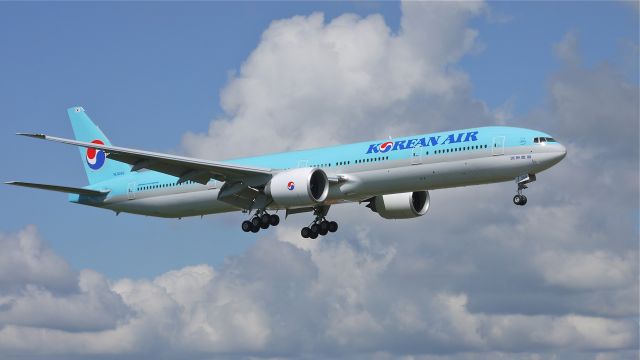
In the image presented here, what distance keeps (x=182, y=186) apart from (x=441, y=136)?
1719 cm

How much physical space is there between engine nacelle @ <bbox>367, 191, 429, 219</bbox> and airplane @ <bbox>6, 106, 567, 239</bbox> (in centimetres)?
6

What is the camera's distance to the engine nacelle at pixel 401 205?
65.0m

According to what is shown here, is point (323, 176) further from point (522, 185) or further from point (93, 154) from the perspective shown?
point (93, 154)

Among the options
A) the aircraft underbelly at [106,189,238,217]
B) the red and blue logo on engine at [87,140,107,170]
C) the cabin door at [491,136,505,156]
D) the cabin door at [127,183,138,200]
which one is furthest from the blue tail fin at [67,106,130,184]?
the cabin door at [491,136,505,156]

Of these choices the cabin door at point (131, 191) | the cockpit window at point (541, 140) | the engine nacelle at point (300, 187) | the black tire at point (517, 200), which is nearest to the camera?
the black tire at point (517, 200)

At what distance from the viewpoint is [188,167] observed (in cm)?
5919

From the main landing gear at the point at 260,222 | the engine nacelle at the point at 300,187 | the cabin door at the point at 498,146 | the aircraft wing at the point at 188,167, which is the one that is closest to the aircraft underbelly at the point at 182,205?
the main landing gear at the point at 260,222

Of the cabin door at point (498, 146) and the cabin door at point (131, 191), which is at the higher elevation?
the cabin door at point (131, 191)

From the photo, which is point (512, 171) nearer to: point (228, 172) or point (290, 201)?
point (290, 201)

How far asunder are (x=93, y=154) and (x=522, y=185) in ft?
102

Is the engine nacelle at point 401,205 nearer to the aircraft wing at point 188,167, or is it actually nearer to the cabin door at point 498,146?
the aircraft wing at point 188,167

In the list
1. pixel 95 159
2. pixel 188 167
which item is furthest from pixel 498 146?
pixel 95 159

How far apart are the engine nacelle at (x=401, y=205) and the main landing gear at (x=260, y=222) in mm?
6808

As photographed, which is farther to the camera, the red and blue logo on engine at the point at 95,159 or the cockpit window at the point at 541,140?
the red and blue logo on engine at the point at 95,159
